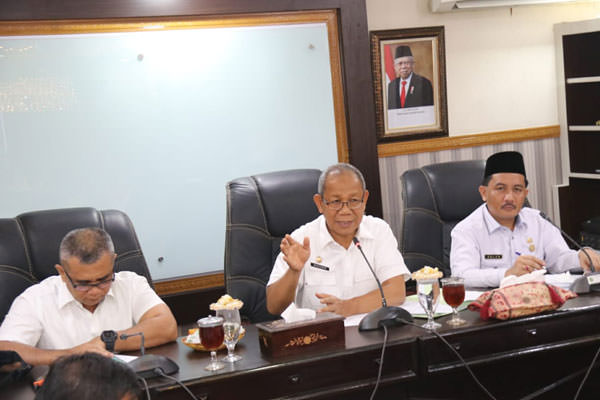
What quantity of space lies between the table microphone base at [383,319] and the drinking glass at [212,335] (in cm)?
44

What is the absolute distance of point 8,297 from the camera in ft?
8.29

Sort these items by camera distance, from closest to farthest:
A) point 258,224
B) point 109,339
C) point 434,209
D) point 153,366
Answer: point 153,366 → point 109,339 → point 258,224 → point 434,209

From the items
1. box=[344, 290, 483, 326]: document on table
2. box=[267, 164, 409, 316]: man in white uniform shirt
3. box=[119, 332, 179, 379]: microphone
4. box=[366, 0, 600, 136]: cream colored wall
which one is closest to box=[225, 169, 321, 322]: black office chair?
box=[267, 164, 409, 316]: man in white uniform shirt

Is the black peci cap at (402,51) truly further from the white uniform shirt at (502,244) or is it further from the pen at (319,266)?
the pen at (319,266)

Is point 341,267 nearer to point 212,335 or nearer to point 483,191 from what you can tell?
point 483,191

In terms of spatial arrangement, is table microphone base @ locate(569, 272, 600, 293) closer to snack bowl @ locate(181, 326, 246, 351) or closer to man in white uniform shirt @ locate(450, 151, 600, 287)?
man in white uniform shirt @ locate(450, 151, 600, 287)

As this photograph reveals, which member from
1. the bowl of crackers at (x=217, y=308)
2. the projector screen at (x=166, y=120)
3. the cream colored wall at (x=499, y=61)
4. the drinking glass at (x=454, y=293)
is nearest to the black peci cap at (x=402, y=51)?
the cream colored wall at (x=499, y=61)

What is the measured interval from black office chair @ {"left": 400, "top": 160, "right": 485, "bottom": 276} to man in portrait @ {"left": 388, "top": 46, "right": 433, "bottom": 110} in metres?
1.13

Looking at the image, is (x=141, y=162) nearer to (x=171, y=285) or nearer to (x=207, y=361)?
(x=171, y=285)

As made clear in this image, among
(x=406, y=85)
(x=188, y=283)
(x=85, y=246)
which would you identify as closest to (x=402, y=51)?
(x=406, y=85)

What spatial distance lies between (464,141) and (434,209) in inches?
55.2

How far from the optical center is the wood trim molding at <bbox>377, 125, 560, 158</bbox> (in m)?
4.26

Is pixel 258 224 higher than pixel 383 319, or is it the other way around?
pixel 258 224

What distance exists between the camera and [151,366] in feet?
6.27
